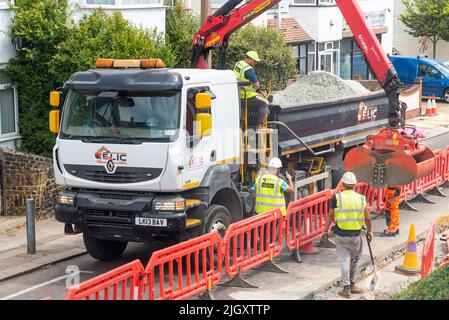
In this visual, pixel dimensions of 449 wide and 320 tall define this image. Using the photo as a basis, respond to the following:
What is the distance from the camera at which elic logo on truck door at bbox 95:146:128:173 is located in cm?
1127

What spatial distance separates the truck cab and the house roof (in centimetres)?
1895

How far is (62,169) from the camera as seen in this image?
38.7 ft

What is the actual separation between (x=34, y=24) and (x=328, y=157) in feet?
22.5

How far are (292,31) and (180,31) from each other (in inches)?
382

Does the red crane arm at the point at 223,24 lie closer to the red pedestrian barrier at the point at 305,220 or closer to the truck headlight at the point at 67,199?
the red pedestrian barrier at the point at 305,220

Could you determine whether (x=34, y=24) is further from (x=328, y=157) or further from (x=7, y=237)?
(x=328, y=157)

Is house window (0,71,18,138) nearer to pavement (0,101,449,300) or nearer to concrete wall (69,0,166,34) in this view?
concrete wall (69,0,166,34)

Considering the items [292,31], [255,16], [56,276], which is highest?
[292,31]

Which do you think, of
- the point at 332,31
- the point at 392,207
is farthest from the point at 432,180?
the point at 332,31

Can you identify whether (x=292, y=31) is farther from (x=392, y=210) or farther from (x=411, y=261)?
(x=411, y=261)

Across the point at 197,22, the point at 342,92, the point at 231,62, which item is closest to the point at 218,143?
the point at 342,92

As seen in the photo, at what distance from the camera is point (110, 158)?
1135cm

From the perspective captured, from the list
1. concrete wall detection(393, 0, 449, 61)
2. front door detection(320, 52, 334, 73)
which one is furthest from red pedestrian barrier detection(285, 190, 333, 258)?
concrete wall detection(393, 0, 449, 61)

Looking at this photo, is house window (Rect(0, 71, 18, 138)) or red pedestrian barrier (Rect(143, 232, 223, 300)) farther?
house window (Rect(0, 71, 18, 138))
